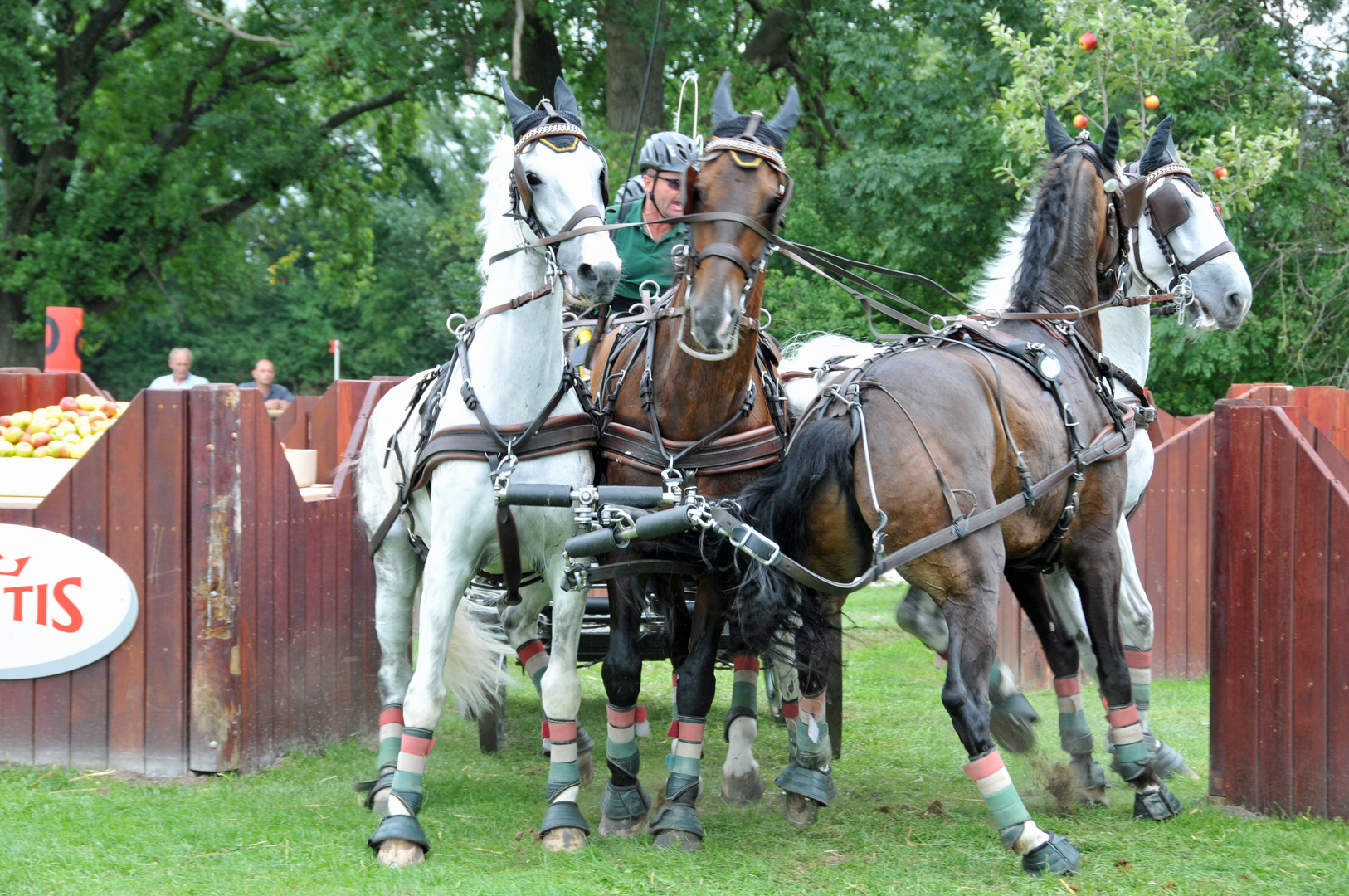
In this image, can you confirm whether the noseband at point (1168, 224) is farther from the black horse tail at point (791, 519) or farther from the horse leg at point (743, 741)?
the horse leg at point (743, 741)

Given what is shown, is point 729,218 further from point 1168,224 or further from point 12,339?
point 12,339

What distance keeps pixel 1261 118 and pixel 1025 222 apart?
7290mm

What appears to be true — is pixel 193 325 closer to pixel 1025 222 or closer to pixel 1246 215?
pixel 1246 215

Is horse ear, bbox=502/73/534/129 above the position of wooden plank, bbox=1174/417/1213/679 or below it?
above

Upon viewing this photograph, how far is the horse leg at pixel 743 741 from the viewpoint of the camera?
4.95 m

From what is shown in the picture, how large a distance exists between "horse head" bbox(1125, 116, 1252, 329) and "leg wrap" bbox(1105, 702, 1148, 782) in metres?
1.83

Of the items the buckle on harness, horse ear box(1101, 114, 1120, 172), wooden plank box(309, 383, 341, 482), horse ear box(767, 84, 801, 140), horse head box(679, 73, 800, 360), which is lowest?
the buckle on harness

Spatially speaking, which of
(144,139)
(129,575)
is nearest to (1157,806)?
(129,575)

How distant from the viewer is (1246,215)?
11797 millimetres

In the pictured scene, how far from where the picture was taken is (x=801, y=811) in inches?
180

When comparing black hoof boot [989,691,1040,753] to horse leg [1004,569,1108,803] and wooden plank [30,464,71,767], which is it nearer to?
horse leg [1004,569,1108,803]

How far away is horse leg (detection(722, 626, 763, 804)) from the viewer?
495 centimetres

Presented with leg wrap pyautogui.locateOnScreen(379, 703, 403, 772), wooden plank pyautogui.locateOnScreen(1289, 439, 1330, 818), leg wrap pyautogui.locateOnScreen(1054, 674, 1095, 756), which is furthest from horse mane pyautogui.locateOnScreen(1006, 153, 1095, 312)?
leg wrap pyautogui.locateOnScreen(379, 703, 403, 772)

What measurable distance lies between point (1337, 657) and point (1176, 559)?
3.76m
